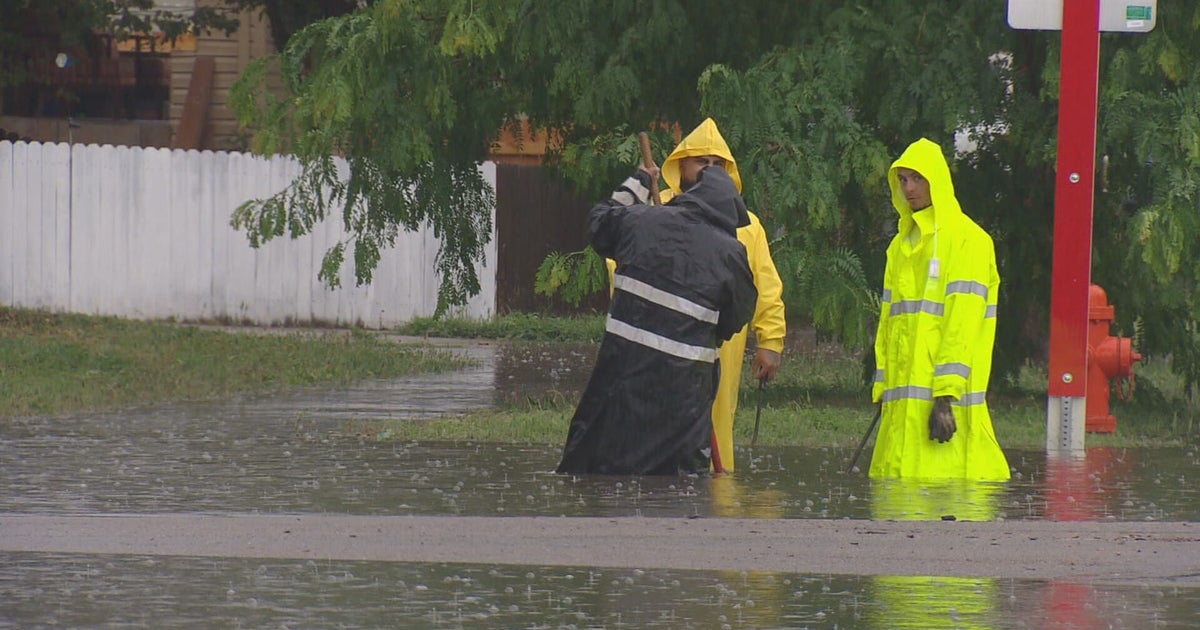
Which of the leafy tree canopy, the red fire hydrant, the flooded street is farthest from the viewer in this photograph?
the leafy tree canopy

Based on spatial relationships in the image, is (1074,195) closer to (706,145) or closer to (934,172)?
(934,172)

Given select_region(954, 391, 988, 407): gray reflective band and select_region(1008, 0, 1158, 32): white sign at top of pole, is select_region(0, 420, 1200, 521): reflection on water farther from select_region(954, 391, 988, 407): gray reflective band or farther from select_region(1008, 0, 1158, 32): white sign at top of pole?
select_region(1008, 0, 1158, 32): white sign at top of pole

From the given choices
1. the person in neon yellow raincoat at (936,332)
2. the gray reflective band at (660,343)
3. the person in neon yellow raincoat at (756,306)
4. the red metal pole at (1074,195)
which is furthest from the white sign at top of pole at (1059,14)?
the gray reflective band at (660,343)

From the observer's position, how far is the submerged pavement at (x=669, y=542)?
821cm

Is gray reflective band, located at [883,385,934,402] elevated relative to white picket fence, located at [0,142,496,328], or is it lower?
lower

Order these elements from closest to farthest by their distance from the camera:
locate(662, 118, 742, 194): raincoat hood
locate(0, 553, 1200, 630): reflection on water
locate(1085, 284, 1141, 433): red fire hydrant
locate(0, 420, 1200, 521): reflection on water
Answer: locate(0, 553, 1200, 630): reflection on water
locate(0, 420, 1200, 521): reflection on water
locate(662, 118, 742, 194): raincoat hood
locate(1085, 284, 1141, 433): red fire hydrant

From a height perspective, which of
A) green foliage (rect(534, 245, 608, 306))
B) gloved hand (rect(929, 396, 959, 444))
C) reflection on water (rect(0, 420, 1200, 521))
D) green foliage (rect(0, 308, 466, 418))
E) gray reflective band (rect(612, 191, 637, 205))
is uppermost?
gray reflective band (rect(612, 191, 637, 205))

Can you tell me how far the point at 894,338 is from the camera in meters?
10.0

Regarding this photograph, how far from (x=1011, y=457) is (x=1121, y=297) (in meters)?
3.85

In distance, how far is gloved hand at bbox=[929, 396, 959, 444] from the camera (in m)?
9.73

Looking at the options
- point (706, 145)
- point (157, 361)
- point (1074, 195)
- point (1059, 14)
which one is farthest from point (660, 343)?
point (157, 361)

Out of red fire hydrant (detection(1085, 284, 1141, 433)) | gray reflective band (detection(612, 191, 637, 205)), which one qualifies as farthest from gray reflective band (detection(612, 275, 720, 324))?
red fire hydrant (detection(1085, 284, 1141, 433))

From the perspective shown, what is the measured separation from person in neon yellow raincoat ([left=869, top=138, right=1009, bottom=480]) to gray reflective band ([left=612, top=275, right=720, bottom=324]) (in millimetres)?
940

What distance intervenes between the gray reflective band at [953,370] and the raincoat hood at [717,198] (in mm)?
1079
